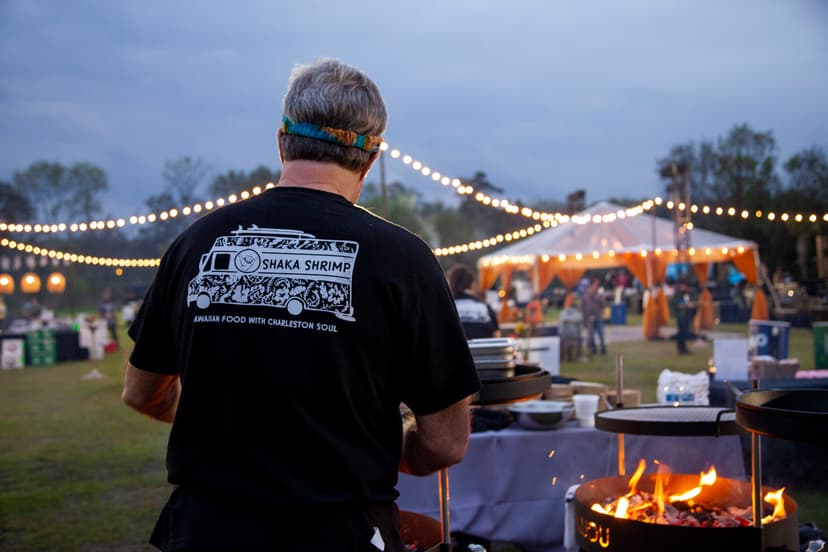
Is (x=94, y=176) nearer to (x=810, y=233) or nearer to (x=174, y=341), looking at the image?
(x=810, y=233)

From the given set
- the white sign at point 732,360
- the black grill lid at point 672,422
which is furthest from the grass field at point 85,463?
the black grill lid at point 672,422

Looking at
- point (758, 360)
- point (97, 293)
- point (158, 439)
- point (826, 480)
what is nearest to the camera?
point (826, 480)

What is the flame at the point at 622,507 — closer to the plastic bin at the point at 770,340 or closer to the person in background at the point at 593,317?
the plastic bin at the point at 770,340

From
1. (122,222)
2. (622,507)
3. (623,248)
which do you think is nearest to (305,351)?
(622,507)

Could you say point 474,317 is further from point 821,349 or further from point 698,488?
point 821,349

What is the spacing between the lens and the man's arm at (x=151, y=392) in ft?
5.41

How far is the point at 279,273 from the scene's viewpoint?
1.40m

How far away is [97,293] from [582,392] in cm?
4681

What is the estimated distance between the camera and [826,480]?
5.51 m

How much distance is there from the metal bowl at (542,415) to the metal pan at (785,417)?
1.73 metres

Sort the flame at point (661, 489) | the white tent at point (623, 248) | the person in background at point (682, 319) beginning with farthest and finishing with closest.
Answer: the white tent at point (623, 248) < the person in background at point (682, 319) < the flame at point (661, 489)

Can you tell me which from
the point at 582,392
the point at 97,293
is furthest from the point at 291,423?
the point at 97,293

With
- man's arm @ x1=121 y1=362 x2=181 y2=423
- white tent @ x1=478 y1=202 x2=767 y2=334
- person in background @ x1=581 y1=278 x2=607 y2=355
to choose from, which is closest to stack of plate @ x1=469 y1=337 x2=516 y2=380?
man's arm @ x1=121 y1=362 x2=181 y2=423

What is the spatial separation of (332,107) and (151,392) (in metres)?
0.73
